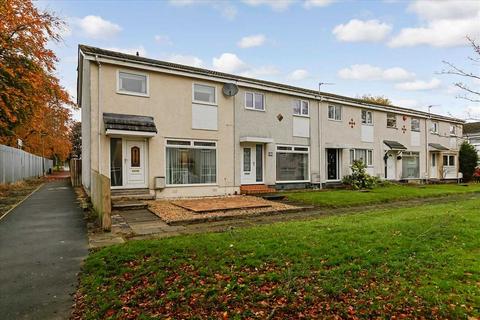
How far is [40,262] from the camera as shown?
20.0 feet

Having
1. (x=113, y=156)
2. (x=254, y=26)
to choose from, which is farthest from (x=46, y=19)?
(x=254, y=26)

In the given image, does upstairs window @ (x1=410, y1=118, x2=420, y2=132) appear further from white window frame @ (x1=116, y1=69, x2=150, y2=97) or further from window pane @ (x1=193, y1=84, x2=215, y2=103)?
white window frame @ (x1=116, y1=69, x2=150, y2=97)

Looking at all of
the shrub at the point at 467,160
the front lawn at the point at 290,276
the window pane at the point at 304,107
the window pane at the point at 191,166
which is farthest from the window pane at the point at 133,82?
the shrub at the point at 467,160

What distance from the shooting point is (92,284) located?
4953 millimetres

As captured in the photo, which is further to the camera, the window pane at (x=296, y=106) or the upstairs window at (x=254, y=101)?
the window pane at (x=296, y=106)

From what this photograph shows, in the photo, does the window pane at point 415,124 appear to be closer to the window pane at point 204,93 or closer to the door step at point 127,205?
the window pane at point 204,93

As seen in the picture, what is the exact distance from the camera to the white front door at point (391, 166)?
23891 millimetres

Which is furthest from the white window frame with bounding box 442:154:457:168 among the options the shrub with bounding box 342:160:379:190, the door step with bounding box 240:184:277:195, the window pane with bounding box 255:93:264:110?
the window pane with bounding box 255:93:264:110

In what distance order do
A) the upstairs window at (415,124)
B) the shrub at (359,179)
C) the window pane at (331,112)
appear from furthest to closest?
the upstairs window at (415,124), the window pane at (331,112), the shrub at (359,179)

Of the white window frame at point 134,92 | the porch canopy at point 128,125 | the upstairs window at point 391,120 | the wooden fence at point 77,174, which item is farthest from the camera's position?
the upstairs window at point 391,120

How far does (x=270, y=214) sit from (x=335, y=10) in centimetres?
896

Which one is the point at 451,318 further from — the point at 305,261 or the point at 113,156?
the point at 113,156

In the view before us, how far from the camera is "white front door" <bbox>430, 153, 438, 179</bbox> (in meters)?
27.5

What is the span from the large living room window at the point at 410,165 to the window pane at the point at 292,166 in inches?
409
